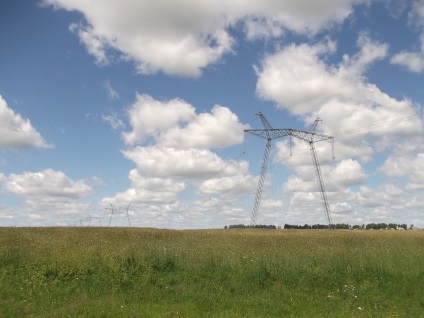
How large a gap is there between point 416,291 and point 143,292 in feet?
35.6

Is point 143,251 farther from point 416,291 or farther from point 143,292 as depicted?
point 416,291

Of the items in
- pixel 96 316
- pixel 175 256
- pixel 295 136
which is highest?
pixel 295 136

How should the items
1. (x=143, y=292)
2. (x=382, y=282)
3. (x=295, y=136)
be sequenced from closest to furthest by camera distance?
(x=143, y=292) → (x=382, y=282) → (x=295, y=136)

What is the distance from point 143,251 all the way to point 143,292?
541cm

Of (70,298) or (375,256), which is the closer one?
(70,298)

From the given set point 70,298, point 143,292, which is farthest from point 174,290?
point 70,298

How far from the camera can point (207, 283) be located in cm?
1792

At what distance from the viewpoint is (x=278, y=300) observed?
1603 cm

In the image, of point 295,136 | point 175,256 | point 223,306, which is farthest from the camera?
point 295,136

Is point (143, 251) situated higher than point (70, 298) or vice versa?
point (143, 251)

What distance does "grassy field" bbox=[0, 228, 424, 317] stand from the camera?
14.5 m

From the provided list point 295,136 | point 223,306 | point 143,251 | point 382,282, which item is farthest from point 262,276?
point 295,136

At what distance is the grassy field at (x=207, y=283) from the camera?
14.5 metres

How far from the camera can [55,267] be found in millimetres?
19062
